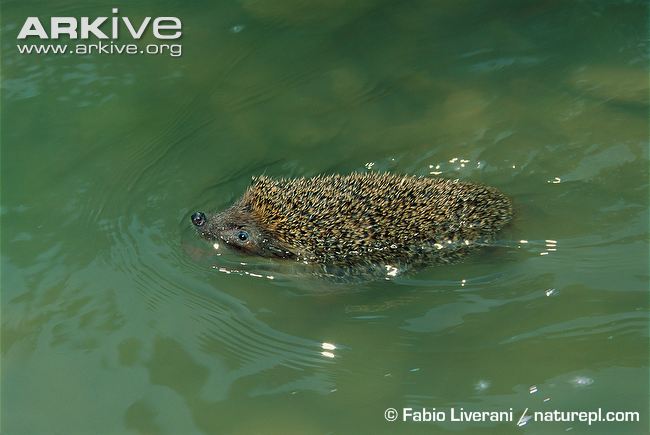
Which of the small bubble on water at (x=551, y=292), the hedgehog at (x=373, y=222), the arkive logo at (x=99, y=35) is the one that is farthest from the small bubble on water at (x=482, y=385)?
the arkive logo at (x=99, y=35)

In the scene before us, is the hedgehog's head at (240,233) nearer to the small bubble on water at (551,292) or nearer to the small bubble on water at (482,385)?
the small bubble on water at (482,385)

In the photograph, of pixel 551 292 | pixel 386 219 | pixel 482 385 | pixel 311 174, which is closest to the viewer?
pixel 482 385

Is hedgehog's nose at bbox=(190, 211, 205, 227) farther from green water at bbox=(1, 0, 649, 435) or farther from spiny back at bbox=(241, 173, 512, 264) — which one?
spiny back at bbox=(241, 173, 512, 264)

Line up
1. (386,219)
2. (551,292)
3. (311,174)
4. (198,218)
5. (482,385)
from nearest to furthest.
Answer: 1. (482,385)
2. (551,292)
3. (386,219)
4. (198,218)
5. (311,174)

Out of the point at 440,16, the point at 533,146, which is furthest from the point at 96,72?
the point at 533,146

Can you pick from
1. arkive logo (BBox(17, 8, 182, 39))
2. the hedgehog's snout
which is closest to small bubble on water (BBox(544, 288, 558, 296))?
the hedgehog's snout

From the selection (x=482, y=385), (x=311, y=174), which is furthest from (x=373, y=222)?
(x=482, y=385)

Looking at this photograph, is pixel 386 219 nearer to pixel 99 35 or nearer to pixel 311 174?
pixel 311 174

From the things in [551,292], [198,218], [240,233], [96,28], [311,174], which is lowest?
[551,292]
